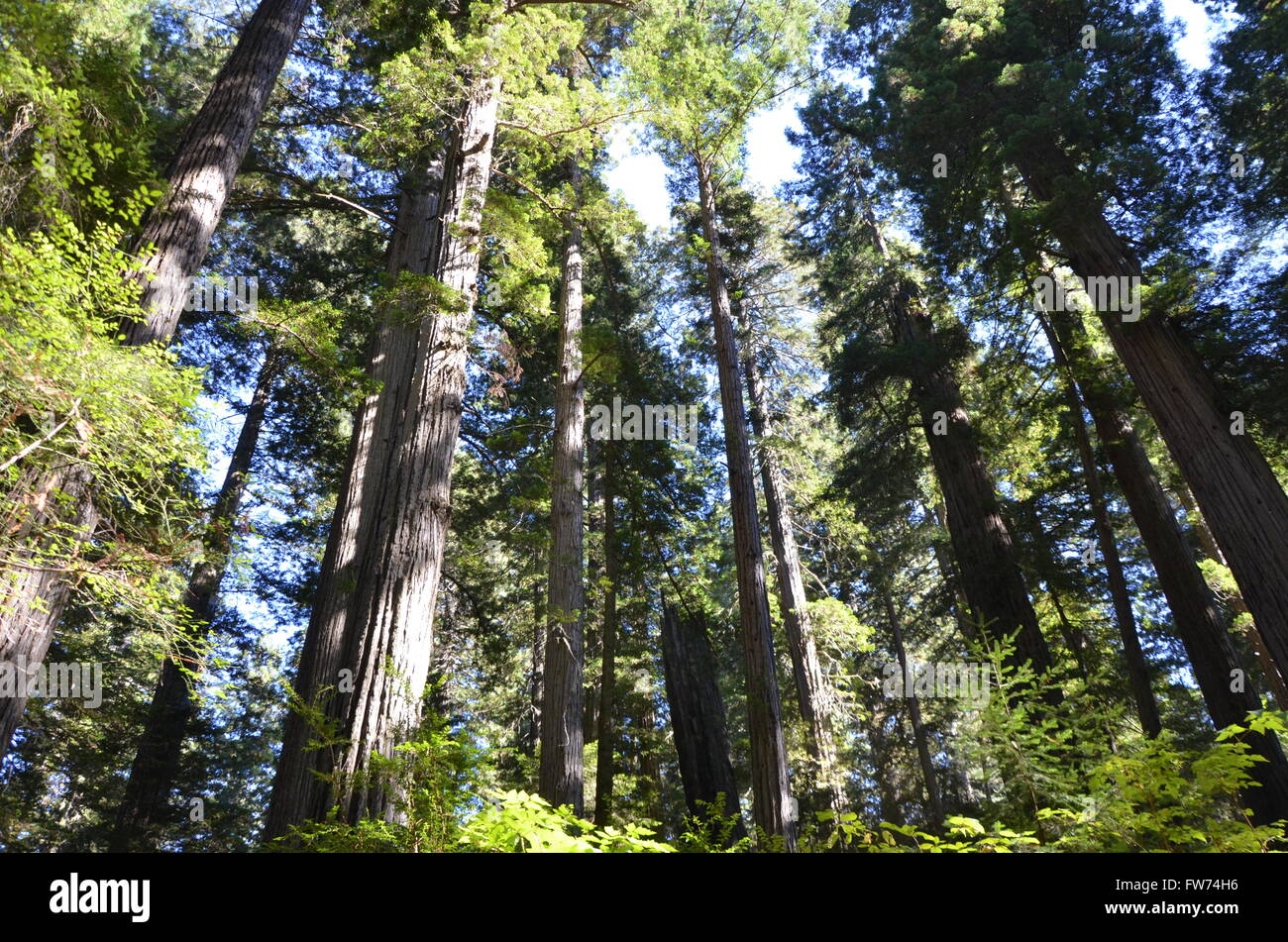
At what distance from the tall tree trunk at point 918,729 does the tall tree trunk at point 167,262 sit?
15.4 metres

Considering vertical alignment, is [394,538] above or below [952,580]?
below

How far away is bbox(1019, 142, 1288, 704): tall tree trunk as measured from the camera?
6547 millimetres

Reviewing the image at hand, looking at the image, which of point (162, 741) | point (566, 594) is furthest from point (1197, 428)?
point (162, 741)

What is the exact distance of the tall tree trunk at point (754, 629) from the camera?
659 cm

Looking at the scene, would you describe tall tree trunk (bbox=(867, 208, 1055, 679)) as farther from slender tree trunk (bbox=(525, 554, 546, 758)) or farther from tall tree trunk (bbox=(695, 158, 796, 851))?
slender tree trunk (bbox=(525, 554, 546, 758))

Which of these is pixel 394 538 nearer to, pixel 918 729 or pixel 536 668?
pixel 536 668

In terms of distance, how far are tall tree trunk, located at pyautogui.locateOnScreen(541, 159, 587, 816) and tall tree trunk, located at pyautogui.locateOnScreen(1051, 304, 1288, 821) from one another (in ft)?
25.0

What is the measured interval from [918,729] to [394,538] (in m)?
16.0

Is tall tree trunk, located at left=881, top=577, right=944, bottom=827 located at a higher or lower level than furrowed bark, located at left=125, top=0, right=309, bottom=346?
lower

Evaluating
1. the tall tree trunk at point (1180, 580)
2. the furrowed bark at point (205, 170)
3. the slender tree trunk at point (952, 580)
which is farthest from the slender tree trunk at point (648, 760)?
the furrowed bark at point (205, 170)

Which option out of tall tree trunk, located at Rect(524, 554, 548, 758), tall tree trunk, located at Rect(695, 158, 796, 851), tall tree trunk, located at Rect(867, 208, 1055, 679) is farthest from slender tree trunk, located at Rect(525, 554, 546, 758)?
tall tree trunk, located at Rect(867, 208, 1055, 679)

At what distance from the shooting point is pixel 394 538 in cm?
488
